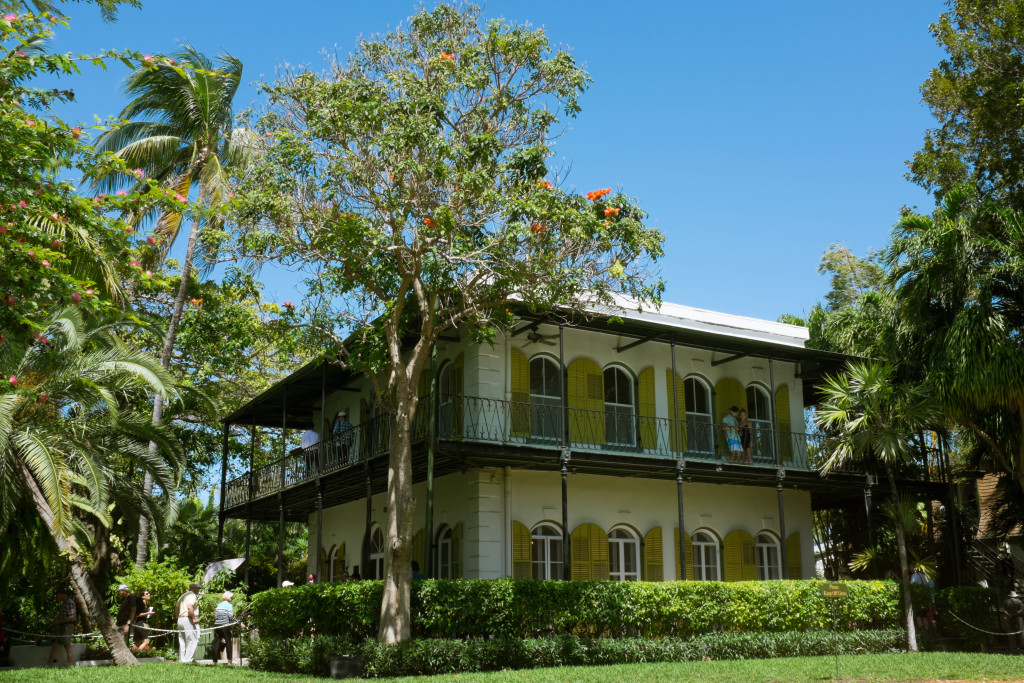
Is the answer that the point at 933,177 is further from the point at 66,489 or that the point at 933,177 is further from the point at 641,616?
the point at 66,489

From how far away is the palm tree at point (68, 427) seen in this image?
12.8 m

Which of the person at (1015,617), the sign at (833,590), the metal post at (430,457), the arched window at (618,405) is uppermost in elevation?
the arched window at (618,405)

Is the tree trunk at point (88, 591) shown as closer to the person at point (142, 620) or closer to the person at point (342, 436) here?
the person at point (142, 620)

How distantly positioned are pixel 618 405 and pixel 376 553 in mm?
6402

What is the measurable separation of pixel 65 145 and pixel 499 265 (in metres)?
6.19

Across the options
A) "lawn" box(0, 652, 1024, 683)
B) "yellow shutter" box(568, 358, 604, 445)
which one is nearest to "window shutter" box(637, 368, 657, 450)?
"yellow shutter" box(568, 358, 604, 445)

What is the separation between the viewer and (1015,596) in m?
17.4

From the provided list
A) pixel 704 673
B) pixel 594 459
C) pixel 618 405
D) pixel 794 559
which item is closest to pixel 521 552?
pixel 594 459

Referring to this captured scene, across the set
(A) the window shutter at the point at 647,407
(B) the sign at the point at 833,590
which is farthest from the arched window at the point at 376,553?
(B) the sign at the point at 833,590

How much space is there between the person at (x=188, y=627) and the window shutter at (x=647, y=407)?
931cm

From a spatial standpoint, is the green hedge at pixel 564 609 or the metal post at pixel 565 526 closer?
the green hedge at pixel 564 609

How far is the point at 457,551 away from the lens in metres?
17.4

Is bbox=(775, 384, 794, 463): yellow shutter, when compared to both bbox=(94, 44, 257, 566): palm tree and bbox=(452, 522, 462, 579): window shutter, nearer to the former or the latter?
bbox=(452, 522, 462, 579): window shutter

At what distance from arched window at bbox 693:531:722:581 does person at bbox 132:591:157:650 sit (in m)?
11.0
